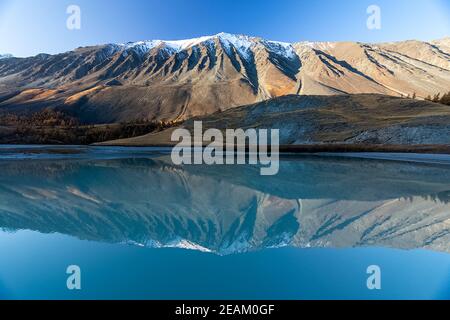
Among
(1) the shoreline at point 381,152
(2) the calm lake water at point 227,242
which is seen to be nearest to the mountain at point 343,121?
(1) the shoreline at point 381,152

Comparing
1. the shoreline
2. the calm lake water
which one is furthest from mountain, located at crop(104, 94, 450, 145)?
the calm lake water

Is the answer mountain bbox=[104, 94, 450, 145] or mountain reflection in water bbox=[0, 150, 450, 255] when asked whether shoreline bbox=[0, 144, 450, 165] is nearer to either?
mountain bbox=[104, 94, 450, 145]

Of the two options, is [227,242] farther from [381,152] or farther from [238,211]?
[381,152]

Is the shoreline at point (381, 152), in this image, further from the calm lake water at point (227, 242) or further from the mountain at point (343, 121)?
the calm lake water at point (227, 242)

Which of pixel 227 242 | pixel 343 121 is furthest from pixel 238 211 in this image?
pixel 343 121

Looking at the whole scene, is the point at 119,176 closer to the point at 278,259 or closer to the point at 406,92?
the point at 278,259
